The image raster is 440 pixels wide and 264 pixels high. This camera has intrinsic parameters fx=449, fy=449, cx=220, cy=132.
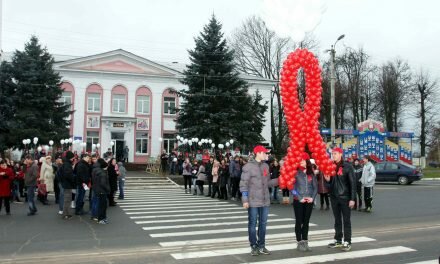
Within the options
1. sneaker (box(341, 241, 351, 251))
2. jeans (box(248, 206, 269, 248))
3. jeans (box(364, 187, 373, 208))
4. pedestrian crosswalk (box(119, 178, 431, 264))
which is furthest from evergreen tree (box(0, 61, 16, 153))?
sneaker (box(341, 241, 351, 251))

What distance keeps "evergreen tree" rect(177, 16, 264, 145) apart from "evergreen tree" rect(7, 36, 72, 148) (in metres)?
10.1

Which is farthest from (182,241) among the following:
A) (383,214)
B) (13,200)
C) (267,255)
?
(13,200)

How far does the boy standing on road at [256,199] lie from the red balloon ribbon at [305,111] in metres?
0.81

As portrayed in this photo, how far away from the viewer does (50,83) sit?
119ft

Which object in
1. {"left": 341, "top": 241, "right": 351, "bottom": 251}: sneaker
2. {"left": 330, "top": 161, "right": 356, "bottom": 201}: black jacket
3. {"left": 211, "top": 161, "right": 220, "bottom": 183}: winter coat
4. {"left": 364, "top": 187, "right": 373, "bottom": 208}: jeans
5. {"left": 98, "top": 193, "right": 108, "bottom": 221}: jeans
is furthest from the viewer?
{"left": 211, "top": 161, "right": 220, "bottom": 183}: winter coat

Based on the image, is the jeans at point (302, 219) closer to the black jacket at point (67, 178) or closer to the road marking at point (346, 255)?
the road marking at point (346, 255)

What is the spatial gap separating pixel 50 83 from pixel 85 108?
7.49m

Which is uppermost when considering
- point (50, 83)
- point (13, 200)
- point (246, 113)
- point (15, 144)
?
point (50, 83)

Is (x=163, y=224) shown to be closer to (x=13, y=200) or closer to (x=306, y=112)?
(x=306, y=112)

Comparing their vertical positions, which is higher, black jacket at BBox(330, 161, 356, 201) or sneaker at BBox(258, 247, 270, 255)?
black jacket at BBox(330, 161, 356, 201)

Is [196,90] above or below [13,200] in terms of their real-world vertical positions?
above

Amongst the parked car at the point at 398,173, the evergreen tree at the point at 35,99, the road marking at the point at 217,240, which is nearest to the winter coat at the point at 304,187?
the road marking at the point at 217,240

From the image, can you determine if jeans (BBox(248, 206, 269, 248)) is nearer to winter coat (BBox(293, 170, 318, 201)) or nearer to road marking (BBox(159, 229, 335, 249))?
winter coat (BBox(293, 170, 318, 201))

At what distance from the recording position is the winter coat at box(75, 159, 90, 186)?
1334 centimetres
